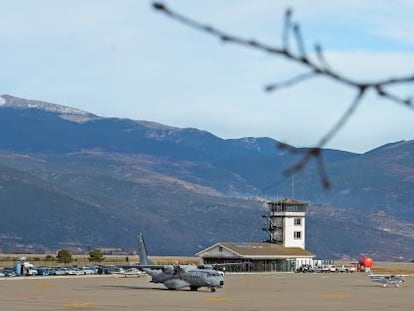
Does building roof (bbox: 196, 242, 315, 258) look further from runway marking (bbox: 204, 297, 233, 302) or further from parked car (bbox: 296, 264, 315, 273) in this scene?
runway marking (bbox: 204, 297, 233, 302)

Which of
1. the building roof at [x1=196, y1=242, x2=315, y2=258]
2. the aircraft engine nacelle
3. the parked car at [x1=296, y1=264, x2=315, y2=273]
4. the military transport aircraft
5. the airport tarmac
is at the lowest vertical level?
the airport tarmac

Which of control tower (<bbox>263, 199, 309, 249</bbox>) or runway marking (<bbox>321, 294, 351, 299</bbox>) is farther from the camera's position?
control tower (<bbox>263, 199, 309, 249</bbox>)

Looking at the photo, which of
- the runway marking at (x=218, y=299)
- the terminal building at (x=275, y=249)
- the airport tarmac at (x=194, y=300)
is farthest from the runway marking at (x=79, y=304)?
the terminal building at (x=275, y=249)

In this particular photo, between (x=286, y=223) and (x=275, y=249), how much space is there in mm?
7569

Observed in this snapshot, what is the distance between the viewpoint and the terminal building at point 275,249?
Result: 461 ft

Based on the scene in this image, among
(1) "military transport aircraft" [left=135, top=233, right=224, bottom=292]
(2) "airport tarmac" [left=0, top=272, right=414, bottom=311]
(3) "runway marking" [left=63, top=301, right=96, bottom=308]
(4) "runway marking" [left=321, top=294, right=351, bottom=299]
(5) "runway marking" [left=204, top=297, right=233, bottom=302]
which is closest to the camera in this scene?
(3) "runway marking" [left=63, top=301, right=96, bottom=308]


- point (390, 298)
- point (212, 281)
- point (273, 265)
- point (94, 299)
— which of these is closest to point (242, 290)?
point (212, 281)

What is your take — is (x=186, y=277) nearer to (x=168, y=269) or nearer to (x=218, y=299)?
(x=168, y=269)

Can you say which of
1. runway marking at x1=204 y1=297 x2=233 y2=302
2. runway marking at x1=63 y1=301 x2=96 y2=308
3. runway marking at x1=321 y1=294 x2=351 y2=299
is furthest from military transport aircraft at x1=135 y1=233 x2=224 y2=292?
runway marking at x1=63 y1=301 x2=96 y2=308

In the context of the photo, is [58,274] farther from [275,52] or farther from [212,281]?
[275,52]

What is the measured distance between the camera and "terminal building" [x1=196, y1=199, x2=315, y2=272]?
140 m

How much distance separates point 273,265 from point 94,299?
264 feet

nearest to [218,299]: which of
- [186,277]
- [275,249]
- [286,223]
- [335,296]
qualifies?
[335,296]

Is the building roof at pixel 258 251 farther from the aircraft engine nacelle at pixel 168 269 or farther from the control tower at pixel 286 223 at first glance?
the aircraft engine nacelle at pixel 168 269
